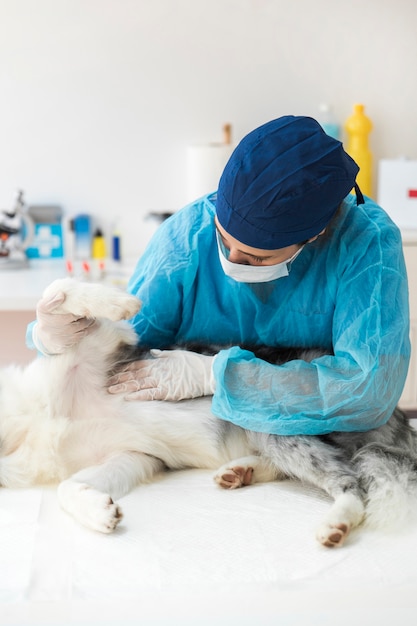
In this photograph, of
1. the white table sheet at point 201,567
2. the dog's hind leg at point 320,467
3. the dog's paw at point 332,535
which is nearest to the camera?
the white table sheet at point 201,567

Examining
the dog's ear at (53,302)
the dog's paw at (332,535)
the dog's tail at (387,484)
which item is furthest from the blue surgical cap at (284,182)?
the dog's paw at (332,535)

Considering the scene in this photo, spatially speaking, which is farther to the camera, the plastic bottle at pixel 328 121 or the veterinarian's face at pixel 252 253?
the plastic bottle at pixel 328 121

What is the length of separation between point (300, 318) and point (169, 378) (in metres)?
0.38

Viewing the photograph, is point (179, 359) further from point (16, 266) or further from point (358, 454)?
point (16, 266)

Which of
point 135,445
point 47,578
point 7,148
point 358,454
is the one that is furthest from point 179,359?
point 7,148

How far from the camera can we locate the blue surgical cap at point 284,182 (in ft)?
5.14

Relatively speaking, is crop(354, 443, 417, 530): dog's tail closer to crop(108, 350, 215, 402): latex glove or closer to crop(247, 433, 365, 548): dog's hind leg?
crop(247, 433, 365, 548): dog's hind leg

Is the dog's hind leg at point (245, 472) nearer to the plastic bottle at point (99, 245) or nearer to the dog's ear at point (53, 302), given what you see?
the dog's ear at point (53, 302)

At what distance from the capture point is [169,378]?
181cm

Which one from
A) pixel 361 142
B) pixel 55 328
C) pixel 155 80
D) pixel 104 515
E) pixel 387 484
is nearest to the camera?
pixel 104 515

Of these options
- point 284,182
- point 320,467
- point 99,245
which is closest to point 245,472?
point 320,467

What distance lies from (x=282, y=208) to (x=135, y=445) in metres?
0.73

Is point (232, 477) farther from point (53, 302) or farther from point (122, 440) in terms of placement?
point (53, 302)

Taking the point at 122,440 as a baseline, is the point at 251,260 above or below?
above
